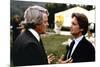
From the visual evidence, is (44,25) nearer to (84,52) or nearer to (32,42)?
(32,42)

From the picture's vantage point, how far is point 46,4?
207 centimetres

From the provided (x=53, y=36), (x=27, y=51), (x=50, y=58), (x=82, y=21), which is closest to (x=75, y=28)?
(x=82, y=21)

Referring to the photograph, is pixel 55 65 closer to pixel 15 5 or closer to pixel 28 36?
pixel 28 36

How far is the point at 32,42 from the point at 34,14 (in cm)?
28

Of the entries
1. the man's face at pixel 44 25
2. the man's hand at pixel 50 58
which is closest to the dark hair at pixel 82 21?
the man's face at pixel 44 25

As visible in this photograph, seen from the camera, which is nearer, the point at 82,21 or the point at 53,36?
the point at 53,36

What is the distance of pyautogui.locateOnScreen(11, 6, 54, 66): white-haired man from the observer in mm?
1974

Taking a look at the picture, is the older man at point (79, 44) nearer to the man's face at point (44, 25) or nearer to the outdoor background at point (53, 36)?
the outdoor background at point (53, 36)

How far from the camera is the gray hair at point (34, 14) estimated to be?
201 cm

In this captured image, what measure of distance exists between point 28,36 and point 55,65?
41 centimetres

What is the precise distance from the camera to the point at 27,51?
2.00 meters

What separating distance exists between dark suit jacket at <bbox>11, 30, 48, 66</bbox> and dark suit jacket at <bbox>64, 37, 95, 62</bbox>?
0.35 m

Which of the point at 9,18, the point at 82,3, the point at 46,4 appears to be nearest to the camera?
the point at 9,18
